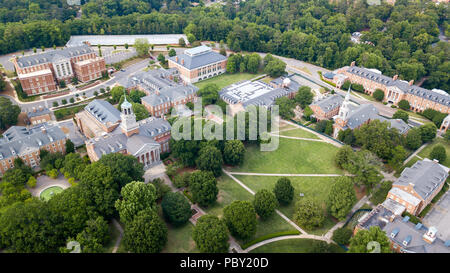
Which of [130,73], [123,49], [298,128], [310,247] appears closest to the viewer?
[310,247]

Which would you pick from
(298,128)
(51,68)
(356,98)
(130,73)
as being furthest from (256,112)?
(51,68)

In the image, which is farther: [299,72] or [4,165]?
[299,72]

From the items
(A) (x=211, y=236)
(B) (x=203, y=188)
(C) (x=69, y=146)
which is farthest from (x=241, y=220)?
(C) (x=69, y=146)

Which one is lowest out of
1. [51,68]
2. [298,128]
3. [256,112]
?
[298,128]

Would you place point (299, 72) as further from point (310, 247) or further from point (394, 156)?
point (310, 247)

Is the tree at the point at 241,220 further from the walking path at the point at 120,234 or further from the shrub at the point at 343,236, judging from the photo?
the walking path at the point at 120,234

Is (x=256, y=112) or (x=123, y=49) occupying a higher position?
(x=123, y=49)

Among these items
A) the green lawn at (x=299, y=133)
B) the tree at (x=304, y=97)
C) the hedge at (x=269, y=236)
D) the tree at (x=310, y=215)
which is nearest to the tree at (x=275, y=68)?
the tree at (x=304, y=97)
